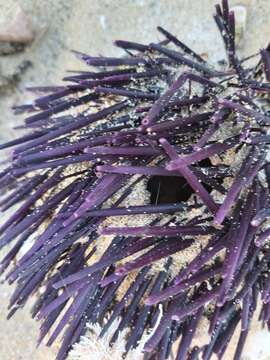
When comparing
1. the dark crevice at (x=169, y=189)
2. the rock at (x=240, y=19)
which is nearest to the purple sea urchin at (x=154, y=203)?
the dark crevice at (x=169, y=189)

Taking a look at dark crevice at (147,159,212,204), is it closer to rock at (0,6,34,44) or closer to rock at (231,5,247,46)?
rock at (231,5,247,46)

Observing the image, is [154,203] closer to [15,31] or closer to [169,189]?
[169,189]

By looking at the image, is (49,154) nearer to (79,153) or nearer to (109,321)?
(79,153)

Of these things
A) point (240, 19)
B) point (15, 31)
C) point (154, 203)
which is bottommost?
point (154, 203)

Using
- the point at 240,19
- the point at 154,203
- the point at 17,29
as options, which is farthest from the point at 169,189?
the point at 17,29

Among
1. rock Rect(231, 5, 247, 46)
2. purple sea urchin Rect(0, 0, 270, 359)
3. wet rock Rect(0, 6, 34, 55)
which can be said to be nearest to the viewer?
purple sea urchin Rect(0, 0, 270, 359)

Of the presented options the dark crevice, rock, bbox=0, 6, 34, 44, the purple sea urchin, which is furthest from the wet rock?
the dark crevice

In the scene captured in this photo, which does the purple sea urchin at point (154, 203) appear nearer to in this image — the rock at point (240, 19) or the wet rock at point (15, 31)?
the rock at point (240, 19)

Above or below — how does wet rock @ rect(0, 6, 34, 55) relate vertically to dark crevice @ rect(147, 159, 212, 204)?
above
